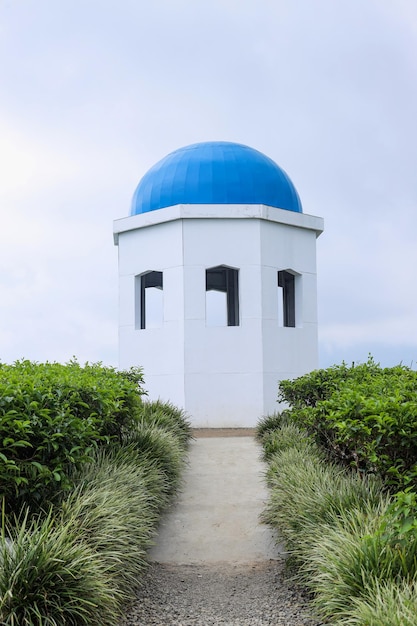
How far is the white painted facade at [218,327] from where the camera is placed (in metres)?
15.5

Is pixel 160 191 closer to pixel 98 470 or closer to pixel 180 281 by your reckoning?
pixel 180 281

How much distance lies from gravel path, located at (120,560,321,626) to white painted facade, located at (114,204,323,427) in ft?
28.8

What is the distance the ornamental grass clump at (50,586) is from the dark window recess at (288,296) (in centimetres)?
1307

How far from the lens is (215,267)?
16234 millimetres

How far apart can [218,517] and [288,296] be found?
10.3m

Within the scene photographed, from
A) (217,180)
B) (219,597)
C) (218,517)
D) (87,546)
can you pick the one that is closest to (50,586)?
(87,546)

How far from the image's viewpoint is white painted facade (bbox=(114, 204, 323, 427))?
51.0 ft

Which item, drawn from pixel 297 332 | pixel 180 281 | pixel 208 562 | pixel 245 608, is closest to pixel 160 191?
pixel 180 281

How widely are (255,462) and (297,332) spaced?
6.57 meters

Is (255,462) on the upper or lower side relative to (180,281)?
lower

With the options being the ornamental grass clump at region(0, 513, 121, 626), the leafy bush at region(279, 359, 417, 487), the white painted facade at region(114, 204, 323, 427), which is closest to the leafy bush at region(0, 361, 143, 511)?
the ornamental grass clump at region(0, 513, 121, 626)

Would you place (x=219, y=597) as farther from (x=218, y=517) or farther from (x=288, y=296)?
(x=288, y=296)

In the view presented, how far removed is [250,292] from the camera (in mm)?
15820

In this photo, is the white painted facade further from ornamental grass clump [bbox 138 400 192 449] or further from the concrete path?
the concrete path
